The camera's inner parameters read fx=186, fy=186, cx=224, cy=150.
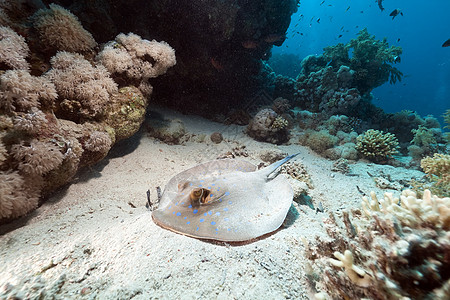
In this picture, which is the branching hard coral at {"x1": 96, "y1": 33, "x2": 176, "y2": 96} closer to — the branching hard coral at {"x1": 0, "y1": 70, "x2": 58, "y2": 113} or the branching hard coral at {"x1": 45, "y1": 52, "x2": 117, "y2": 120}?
the branching hard coral at {"x1": 45, "y1": 52, "x2": 117, "y2": 120}

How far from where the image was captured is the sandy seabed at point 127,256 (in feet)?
5.28

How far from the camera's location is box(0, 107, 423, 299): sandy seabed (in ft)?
5.28

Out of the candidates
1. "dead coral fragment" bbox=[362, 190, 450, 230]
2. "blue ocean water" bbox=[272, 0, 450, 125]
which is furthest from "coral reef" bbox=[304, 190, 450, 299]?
"blue ocean water" bbox=[272, 0, 450, 125]

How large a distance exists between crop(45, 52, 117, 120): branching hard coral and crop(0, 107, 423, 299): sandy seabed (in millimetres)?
1441

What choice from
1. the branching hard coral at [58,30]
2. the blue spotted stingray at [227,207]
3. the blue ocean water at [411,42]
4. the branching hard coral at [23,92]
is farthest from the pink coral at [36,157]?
the blue ocean water at [411,42]

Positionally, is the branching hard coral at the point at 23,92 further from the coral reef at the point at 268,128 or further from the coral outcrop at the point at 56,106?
the coral reef at the point at 268,128

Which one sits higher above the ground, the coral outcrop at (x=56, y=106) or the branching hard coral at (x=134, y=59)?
the branching hard coral at (x=134, y=59)

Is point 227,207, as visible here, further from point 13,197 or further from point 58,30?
point 58,30

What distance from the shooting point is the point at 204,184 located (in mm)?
2996

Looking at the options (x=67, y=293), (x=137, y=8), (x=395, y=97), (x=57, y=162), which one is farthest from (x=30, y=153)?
(x=395, y=97)

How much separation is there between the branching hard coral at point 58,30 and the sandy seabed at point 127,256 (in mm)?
2909

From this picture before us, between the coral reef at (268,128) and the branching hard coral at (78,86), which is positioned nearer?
the branching hard coral at (78,86)

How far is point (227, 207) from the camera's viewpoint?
255cm

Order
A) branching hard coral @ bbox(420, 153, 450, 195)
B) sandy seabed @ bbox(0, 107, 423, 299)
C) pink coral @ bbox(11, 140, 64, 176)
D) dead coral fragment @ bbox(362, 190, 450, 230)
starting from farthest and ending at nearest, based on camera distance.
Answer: branching hard coral @ bbox(420, 153, 450, 195), pink coral @ bbox(11, 140, 64, 176), sandy seabed @ bbox(0, 107, 423, 299), dead coral fragment @ bbox(362, 190, 450, 230)
